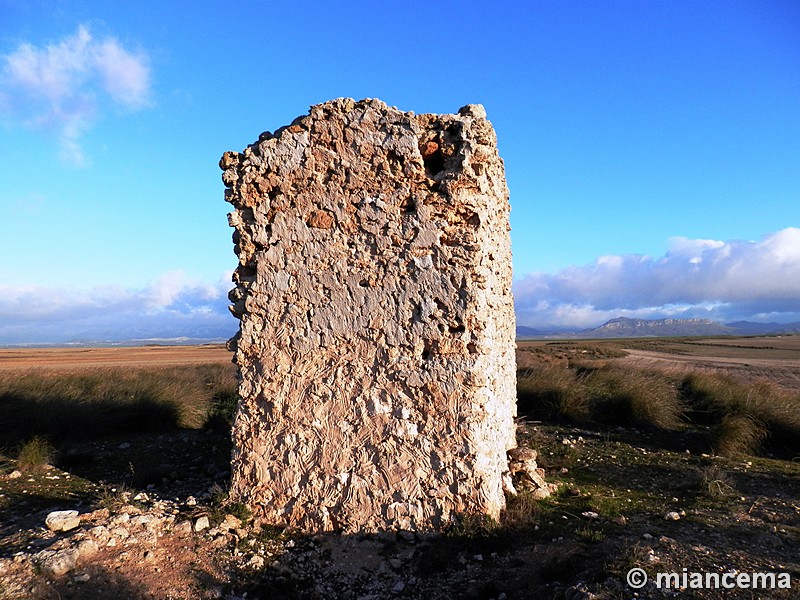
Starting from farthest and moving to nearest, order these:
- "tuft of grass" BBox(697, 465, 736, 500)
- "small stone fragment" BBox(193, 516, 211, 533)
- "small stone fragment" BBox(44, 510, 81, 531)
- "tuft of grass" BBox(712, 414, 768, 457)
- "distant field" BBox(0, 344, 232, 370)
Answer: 1. "distant field" BBox(0, 344, 232, 370)
2. "tuft of grass" BBox(712, 414, 768, 457)
3. "tuft of grass" BBox(697, 465, 736, 500)
4. "small stone fragment" BBox(193, 516, 211, 533)
5. "small stone fragment" BBox(44, 510, 81, 531)

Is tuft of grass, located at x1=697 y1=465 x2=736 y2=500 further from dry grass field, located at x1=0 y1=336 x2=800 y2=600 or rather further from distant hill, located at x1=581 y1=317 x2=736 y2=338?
distant hill, located at x1=581 y1=317 x2=736 y2=338

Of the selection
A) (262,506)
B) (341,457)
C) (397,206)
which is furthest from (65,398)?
(397,206)

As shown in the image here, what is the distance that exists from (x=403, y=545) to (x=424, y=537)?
18 cm

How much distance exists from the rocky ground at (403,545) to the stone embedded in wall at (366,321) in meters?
0.32

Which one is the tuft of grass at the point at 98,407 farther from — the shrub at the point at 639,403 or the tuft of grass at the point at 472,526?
the shrub at the point at 639,403

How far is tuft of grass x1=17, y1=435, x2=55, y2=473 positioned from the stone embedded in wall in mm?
3135

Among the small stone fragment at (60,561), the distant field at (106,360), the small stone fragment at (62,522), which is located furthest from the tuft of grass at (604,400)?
the distant field at (106,360)

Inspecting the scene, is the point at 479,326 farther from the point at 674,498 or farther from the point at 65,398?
the point at 65,398

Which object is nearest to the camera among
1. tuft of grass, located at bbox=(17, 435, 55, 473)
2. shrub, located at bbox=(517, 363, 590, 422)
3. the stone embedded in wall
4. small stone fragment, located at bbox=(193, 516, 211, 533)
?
small stone fragment, located at bbox=(193, 516, 211, 533)

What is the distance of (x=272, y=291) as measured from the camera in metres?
4.55

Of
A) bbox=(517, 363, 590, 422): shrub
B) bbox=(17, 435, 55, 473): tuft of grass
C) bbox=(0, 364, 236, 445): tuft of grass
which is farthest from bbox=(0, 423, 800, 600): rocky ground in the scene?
bbox=(517, 363, 590, 422): shrub

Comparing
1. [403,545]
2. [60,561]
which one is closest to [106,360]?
[60,561]

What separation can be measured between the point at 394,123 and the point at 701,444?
6.04 m

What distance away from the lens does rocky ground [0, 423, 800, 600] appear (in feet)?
11.0
